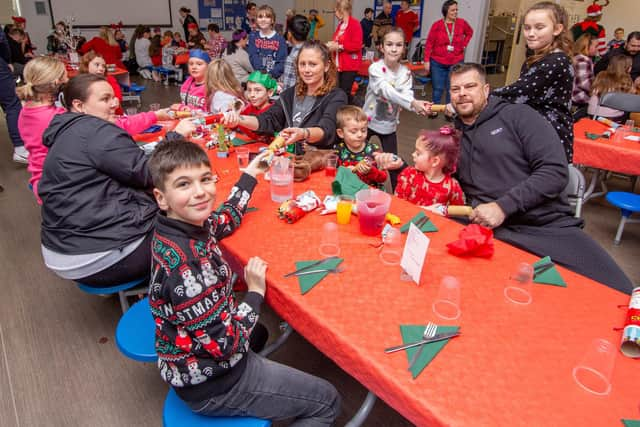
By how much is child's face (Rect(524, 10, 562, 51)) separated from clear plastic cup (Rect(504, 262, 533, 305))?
6.42ft

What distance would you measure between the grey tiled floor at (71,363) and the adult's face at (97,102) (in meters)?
1.25

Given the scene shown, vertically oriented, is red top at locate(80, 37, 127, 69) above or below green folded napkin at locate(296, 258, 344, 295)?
above

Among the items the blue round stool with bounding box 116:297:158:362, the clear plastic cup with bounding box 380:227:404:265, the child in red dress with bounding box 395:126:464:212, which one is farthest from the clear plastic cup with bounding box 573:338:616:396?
the blue round stool with bounding box 116:297:158:362

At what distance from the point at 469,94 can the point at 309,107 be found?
1.09 metres

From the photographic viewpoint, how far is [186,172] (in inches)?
53.3

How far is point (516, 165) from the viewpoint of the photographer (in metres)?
2.21

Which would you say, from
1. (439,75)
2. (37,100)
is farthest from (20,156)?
(439,75)

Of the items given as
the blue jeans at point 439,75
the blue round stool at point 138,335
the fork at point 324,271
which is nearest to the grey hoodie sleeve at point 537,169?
the fork at point 324,271

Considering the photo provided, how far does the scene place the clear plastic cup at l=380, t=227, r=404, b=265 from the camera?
157 cm

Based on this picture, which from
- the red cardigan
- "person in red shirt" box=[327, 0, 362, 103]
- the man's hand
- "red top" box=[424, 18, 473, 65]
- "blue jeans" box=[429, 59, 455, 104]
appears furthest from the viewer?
"blue jeans" box=[429, 59, 455, 104]

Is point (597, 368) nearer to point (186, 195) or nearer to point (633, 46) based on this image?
point (186, 195)

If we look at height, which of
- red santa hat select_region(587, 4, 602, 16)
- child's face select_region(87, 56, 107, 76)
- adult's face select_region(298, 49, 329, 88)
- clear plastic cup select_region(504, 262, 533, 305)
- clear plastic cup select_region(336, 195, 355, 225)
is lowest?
clear plastic cup select_region(504, 262, 533, 305)

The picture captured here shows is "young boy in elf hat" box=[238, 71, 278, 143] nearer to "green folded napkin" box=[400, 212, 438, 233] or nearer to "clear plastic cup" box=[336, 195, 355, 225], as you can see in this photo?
"clear plastic cup" box=[336, 195, 355, 225]

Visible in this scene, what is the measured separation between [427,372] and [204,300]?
0.65m
